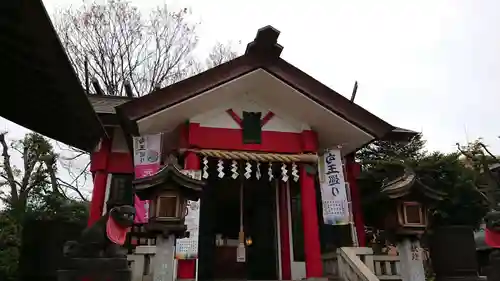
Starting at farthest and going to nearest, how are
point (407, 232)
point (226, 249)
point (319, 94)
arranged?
point (226, 249), point (319, 94), point (407, 232)

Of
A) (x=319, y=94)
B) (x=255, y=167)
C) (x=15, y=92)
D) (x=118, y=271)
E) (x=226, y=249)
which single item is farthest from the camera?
(x=226, y=249)

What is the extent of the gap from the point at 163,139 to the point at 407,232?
5.81 meters

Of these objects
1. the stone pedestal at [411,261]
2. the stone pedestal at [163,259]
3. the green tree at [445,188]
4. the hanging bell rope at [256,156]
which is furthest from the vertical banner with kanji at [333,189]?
the stone pedestal at [163,259]

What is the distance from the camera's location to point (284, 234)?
9789 mm

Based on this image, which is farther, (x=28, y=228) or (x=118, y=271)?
(x=28, y=228)

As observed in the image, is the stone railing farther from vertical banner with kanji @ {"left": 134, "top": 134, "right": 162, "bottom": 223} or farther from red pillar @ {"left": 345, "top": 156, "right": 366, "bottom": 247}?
vertical banner with kanji @ {"left": 134, "top": 134, "right": 162, "bottom": 223}

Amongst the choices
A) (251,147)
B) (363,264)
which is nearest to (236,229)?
(251,147)

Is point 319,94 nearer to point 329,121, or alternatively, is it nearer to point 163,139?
point 329,121

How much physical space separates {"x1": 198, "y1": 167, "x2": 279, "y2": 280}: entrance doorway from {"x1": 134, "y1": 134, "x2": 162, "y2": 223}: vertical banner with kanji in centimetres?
167

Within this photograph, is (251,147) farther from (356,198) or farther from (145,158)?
(356,198)

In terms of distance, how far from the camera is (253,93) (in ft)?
31.4

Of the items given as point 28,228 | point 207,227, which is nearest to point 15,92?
point 28,228

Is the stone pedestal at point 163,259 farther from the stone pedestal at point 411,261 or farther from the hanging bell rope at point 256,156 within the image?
the stone pedestal at point 411,261

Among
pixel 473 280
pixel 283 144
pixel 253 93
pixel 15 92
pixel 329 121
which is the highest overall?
pixel 253 93
